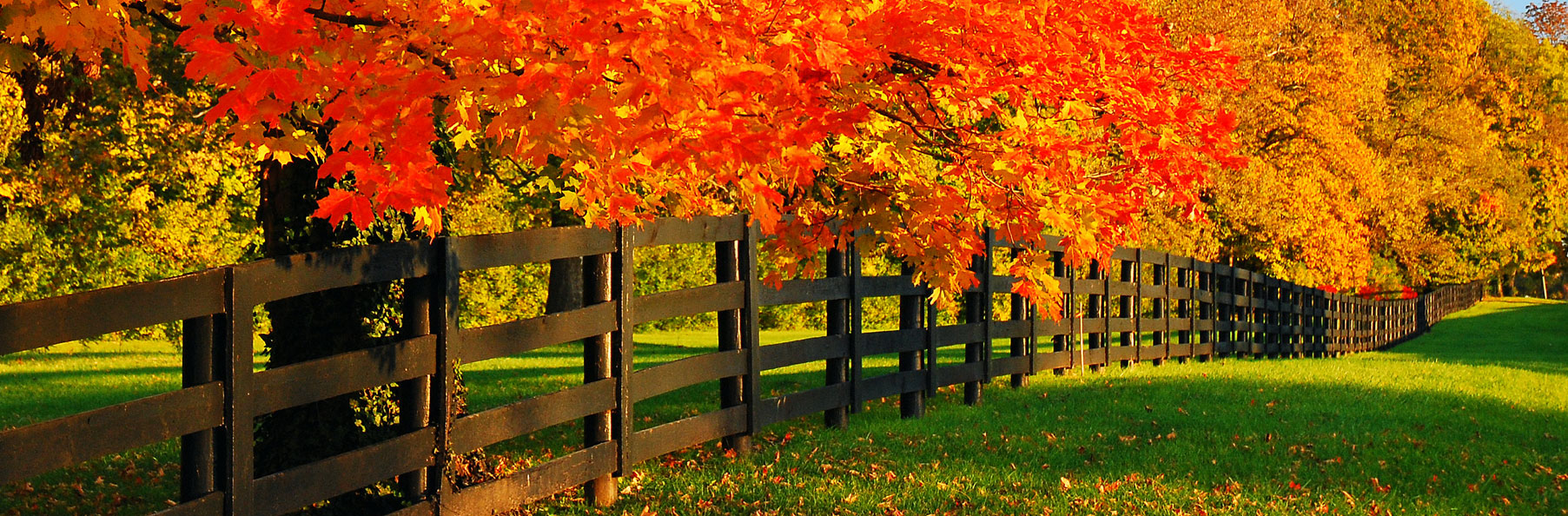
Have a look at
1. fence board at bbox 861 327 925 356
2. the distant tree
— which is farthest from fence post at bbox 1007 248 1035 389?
the distant tree

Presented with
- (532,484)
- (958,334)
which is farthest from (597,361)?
(958,334)

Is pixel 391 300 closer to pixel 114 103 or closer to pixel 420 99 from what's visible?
pixel 420 99

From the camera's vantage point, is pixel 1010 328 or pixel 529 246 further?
pixel 1010 328

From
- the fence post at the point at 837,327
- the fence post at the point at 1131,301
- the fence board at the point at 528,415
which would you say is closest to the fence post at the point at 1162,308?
the fence post at the point at 1131,301

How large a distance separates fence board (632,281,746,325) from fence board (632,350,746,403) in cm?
27

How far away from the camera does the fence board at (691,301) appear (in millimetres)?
6820

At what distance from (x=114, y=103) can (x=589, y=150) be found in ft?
34.4

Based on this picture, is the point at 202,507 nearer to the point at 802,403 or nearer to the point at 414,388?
the point at 414,388

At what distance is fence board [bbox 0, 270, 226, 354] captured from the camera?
3.54 meters

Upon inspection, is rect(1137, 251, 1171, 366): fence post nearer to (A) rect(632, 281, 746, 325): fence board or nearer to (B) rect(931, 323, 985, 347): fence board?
(B) rect(931, 323, 985, 347): fence board

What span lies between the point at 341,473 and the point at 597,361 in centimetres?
177

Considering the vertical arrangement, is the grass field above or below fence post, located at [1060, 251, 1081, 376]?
below

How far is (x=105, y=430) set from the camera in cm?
377

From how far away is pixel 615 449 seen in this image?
651 centimetres
